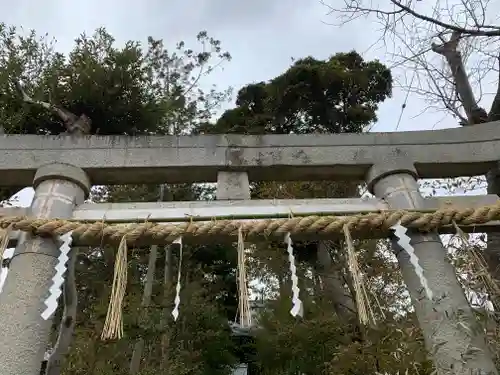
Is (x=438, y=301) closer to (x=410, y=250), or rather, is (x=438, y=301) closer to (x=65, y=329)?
(x=410, y=250)

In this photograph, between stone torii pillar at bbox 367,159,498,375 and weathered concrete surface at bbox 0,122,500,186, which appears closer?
stone torii pillar at bbox 367,159,498,375

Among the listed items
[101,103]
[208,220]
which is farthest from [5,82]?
[208,220]

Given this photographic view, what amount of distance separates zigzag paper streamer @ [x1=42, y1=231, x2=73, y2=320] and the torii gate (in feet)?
0.18

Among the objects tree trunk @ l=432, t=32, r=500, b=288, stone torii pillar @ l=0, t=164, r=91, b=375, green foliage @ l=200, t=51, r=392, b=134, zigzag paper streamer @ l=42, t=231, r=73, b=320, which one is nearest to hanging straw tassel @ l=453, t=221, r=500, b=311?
tree trunk @ l=432, t=32, r=500, b=288

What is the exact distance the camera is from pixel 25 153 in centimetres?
296

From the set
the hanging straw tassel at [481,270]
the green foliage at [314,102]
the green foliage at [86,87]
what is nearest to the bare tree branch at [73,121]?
the green foliage at [86,87]

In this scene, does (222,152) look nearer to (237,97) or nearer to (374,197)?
(374,197)

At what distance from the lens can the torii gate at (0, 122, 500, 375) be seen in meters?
2.40

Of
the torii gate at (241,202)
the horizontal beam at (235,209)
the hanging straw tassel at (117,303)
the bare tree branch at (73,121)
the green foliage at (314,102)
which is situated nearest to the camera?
the hanging straw tassel at (117,303)

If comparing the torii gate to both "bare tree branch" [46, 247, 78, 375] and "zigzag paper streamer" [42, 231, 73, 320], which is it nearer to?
"zigzag paper streamer" [42, 231, 73, 320]

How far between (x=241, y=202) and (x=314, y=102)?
6817mm

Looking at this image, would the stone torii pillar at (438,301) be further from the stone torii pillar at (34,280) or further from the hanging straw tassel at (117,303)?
the stone torii pillar at (34,280)

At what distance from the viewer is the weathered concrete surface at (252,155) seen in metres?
2.97

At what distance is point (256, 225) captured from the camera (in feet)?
8.27
